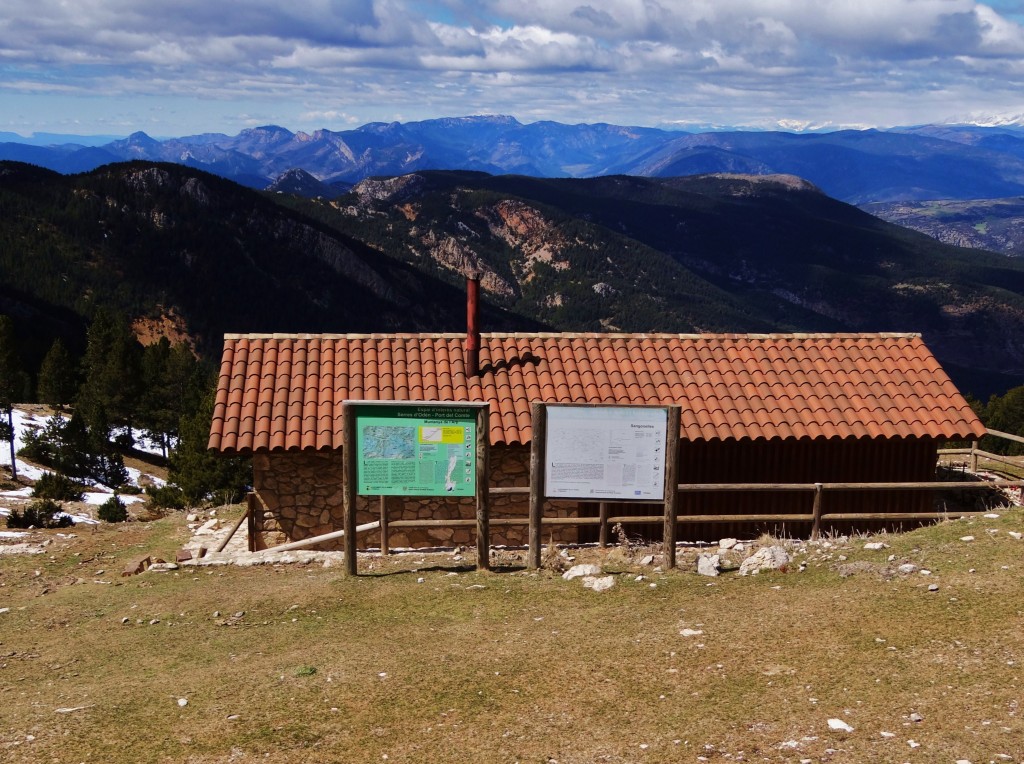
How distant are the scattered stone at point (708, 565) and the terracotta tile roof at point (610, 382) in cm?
413

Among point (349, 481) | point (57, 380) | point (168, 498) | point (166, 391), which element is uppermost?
point (349, 481)

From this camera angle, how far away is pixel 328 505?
48.9 feet

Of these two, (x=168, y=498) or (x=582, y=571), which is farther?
(x=168, y=498)

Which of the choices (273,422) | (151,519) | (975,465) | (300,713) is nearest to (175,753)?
(300,713)

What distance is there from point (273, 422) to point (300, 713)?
822 cm

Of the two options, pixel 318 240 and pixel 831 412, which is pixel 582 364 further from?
pixel 318 240

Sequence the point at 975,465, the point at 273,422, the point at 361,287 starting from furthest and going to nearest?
the point at 361,287, the point at 975,465, the point at 273,422

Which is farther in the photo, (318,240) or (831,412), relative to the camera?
(318,240)

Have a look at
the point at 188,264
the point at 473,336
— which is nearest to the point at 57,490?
the point at 473,336

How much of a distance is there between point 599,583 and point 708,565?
1.47 metres

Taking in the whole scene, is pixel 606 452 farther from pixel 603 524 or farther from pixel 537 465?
pixel 603 524

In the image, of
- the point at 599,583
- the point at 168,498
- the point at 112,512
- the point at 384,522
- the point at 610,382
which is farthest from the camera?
the point at 168,498

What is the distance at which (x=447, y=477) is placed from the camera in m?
11.0

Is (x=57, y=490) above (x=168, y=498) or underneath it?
above
